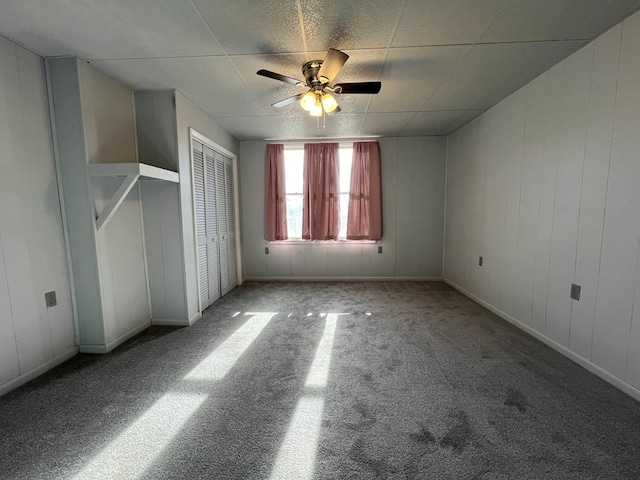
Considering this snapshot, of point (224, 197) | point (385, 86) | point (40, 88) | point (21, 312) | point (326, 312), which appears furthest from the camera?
point (224, 197)

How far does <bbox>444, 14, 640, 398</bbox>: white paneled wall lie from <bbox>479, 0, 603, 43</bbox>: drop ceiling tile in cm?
34

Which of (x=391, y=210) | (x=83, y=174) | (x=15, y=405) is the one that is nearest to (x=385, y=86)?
(x=391, y=210)

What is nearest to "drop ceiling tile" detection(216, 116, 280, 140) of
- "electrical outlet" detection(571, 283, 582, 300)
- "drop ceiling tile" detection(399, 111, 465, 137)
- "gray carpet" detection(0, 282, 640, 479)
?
"drop ceiling tile" detection(399, 111, 465, 137)

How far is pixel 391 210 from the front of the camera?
4.54 metres

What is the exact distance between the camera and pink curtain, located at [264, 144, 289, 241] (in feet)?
14.7

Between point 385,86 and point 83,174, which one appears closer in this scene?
point 83,174

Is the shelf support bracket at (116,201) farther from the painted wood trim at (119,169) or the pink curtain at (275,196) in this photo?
the pink curtain at (275,196)

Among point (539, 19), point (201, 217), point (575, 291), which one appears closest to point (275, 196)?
point (201, 217)

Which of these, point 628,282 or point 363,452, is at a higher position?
point 628,282

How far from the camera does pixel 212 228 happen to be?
3582 millimetres

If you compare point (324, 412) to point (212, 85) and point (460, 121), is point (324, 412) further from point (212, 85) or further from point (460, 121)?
point (460, 121)

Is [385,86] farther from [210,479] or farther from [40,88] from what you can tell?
[210,479]

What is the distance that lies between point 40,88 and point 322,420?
129 inches

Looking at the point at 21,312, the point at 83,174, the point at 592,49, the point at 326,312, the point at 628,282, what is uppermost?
the point at 592,49
